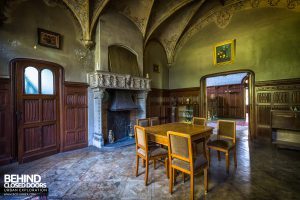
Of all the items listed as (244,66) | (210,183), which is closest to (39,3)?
(210,183)

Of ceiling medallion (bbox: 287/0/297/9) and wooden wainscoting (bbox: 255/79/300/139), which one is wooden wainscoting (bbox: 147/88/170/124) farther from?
ceiling medallion (bbox: 287/0/297/9)

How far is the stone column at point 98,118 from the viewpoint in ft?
14.7

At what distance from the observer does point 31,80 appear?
3635 millimetres

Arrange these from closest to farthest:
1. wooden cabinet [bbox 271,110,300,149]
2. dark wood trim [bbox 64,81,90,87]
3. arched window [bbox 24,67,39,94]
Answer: arched window [bbox 24,67,39,94]
wooden cabinet [bbox 271,110,300,149]
dark wood trim [bbox 64,81,90,87]

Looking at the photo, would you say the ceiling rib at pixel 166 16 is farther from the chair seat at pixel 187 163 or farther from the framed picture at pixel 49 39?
the chair seat at pixel 187 163

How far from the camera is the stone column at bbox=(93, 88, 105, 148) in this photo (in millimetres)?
4469

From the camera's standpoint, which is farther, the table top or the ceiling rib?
the ceiling rib

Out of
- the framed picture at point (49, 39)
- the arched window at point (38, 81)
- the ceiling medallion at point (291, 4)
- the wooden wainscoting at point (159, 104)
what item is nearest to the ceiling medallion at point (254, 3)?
the ceiling medallion at point (291, 4)

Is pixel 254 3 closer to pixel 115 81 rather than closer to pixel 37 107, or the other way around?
pixel 115 81

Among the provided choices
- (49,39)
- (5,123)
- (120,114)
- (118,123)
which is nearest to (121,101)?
(120,114)

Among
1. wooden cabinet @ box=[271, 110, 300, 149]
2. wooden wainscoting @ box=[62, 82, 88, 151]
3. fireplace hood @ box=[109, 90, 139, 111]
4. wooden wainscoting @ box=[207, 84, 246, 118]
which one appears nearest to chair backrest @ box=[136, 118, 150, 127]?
fireplace hood @ box=[109, 90, 139, 111]

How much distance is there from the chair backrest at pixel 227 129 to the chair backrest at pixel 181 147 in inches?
62.1

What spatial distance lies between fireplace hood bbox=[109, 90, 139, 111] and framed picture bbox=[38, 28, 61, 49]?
6.81 ft

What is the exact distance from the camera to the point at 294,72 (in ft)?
14.5
